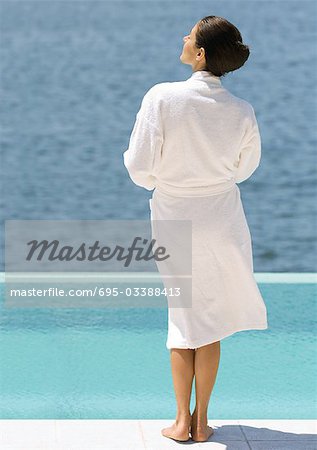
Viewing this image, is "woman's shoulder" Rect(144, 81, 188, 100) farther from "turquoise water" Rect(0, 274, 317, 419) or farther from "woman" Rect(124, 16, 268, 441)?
"turquoise water" Rect(0, 274, 317, 419)

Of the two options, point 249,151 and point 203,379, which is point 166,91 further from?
point 203,379

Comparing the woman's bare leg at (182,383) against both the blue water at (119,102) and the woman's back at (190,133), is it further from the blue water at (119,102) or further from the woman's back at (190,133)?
the blue water at (119,102)

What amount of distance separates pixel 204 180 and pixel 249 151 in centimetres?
17

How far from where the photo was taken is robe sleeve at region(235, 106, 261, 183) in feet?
9.99

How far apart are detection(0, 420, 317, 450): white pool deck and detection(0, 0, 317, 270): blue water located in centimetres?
534

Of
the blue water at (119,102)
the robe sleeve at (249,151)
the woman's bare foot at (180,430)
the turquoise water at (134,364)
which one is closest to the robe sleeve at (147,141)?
the robe sleeve at (249,151)

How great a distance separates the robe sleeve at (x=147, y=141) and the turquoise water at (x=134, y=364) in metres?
0.96

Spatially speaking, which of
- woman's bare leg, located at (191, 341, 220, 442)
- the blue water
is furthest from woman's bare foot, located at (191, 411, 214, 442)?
A: the blue water

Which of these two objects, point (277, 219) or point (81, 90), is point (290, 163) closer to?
point (277, 219)

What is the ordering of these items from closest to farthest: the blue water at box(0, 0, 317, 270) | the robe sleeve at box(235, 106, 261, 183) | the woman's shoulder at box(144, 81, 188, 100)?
the woman's shoulder at box(144, 81, 188, 100) → the robe sleeve at box(235, 106, 261, 183) → the blue water at box(0, 0, 317, 270)

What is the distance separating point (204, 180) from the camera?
2.99 metres

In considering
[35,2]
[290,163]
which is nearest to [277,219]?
[290,163]

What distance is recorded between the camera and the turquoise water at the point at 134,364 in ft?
12.1

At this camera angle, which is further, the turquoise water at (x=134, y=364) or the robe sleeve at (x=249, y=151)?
the turquoise water at (x=134, y=364)
